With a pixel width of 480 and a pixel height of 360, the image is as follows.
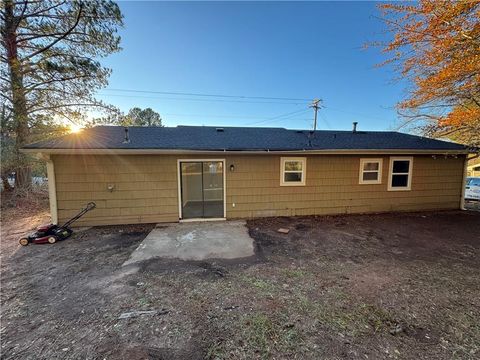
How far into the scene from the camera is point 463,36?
4809mm

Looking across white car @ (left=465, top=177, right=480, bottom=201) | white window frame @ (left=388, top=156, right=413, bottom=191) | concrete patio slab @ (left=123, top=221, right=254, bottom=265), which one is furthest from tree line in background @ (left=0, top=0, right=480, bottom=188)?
concrete patio slab @ (left=123, top=221, right=254, bottom=265)

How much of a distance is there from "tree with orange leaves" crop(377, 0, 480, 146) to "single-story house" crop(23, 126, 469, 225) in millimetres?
1163

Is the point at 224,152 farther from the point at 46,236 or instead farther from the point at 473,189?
the point at 473,189

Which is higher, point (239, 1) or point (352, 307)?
point (239, 1)

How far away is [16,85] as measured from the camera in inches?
303

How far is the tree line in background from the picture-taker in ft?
17.0

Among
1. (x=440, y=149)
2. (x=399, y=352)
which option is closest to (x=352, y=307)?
(x=399, y=352)

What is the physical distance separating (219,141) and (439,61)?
6.53 m

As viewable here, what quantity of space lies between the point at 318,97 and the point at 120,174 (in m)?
17.4

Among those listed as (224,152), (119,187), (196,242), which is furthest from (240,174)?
(119,187)

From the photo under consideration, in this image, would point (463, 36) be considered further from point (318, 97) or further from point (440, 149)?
point (318, 97)

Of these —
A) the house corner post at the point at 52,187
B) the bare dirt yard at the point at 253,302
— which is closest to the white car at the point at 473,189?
the bare dirt yard at the point at 253,302

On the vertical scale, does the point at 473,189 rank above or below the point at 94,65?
below

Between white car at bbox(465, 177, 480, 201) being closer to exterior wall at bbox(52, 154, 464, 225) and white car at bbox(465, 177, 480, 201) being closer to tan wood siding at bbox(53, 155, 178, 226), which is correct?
exterior wall at bbox(52, 154, 464, 225)
